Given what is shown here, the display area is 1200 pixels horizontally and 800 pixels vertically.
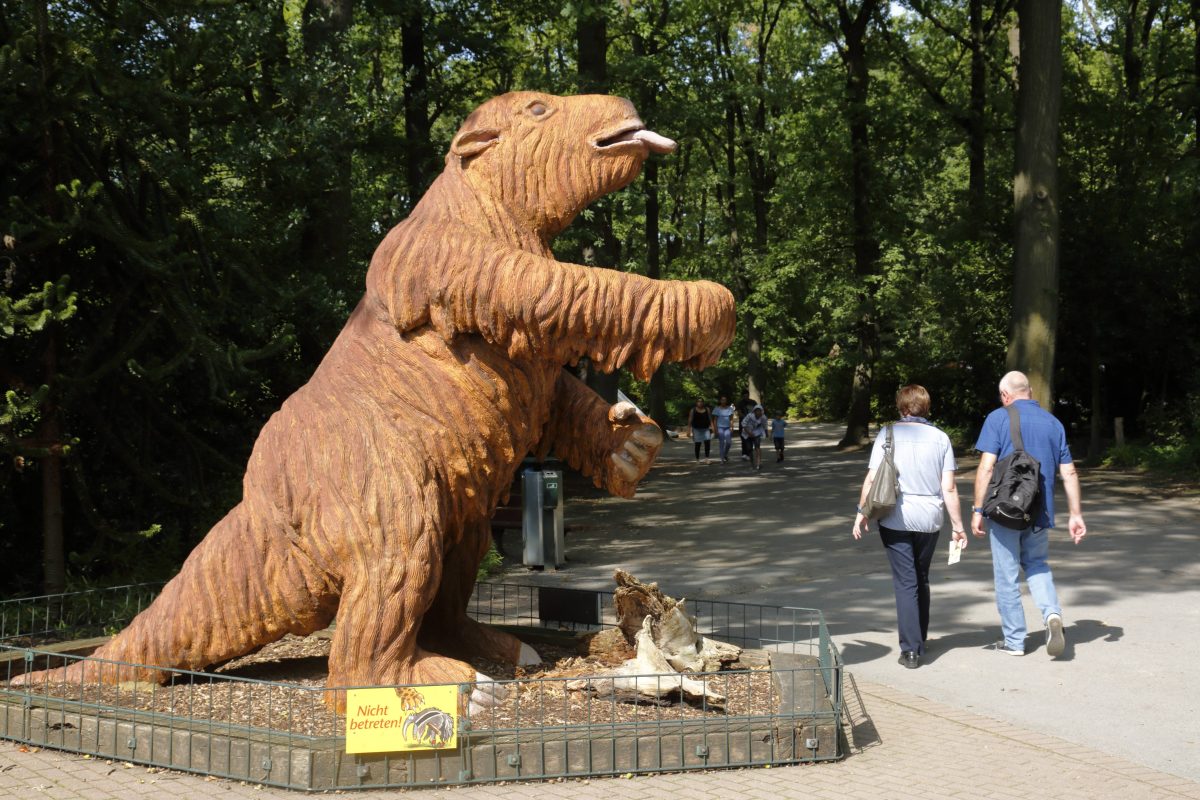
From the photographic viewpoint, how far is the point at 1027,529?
6930 millimetres

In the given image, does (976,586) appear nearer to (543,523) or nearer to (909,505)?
(909,505)

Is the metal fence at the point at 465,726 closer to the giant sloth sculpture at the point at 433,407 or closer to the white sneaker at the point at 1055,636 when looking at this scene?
the giant sloth sculpture at the point at 433,407

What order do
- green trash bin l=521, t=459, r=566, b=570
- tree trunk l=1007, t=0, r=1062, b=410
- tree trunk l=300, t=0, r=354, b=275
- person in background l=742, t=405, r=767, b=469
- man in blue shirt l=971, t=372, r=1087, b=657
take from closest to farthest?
1. man in blue shirt l=971, t=372, r=1087, b=657
2. tree trunk l=300, t=0, r=354, b=275
3. green trash bin l=521, t=459, r=566, b=570
4. tree trunk l=1007, t=0, r=1062, b=410
5. person in background l=742, t=405, r=767, b=469

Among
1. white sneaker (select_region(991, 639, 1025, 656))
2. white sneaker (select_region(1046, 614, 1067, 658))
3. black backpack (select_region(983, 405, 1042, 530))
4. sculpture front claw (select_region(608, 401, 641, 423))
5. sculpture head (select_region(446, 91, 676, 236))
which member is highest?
sculpture head (select_region(446, 91, 676, 236))

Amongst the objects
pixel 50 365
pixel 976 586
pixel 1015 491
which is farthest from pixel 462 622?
pixel 976 586

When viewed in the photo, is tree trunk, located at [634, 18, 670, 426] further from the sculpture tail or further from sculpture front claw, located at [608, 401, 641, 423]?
the sculpture tail

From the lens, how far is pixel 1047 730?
552cm

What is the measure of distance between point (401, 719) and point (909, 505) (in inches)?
140

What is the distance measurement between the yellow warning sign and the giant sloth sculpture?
23 cm

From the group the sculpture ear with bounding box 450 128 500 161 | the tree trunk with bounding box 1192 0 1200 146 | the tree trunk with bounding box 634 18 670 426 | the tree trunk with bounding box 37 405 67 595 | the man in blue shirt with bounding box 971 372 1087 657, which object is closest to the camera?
the sculpture ear with bounding box 450 128 500 161

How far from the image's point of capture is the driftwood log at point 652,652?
5.02m

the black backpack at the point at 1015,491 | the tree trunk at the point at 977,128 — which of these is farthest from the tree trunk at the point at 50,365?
the tree trunk at the point at 977,128

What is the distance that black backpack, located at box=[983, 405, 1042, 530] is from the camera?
6.77m

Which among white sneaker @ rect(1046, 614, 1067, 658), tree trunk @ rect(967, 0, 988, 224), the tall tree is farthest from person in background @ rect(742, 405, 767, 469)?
white sneaker @ rect(1046, 614, 1067, 658)
